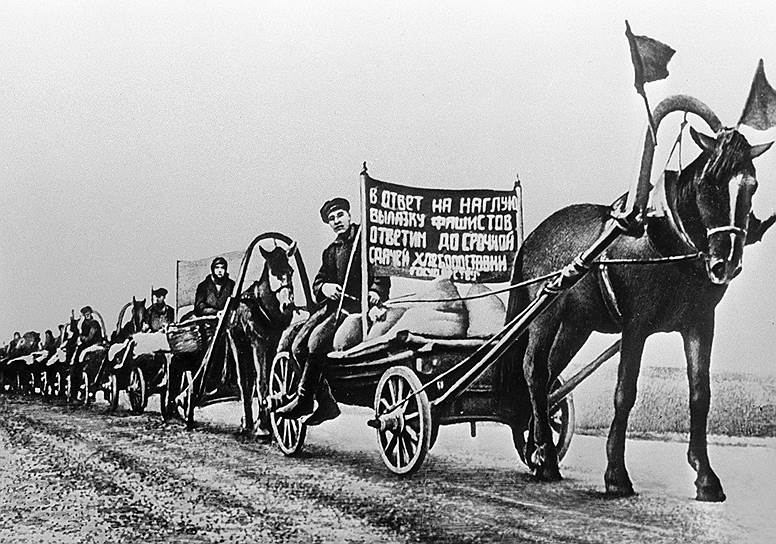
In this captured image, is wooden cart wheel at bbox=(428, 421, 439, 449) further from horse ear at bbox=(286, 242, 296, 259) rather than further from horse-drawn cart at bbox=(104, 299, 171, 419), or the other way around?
horse-drawn cart at bbox=(104, 299, 171, 419)

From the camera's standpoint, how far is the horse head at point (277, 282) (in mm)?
4055

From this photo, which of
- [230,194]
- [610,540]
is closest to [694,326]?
[610,540]

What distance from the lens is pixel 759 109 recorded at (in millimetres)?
3455

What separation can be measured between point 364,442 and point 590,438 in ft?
2.96

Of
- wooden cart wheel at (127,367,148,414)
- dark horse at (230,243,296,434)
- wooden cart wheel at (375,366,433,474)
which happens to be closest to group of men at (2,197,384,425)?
dark horse at (230,243,296,434)

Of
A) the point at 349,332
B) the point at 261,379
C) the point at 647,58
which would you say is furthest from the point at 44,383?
the point at 647,58

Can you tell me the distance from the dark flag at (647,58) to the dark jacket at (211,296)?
188 cm

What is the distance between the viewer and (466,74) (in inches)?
153

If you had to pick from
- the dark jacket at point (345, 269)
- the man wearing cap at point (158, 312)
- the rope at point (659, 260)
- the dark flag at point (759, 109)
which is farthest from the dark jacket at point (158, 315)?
the dark flag at point (759, 109)

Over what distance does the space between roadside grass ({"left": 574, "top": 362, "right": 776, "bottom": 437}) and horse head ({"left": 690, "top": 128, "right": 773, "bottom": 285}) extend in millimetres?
371

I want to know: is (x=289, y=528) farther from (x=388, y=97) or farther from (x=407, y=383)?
(x=388, y=97)

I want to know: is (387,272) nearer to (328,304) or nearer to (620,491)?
(328,304)

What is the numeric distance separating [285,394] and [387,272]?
2.26 feet

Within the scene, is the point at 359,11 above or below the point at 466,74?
above
